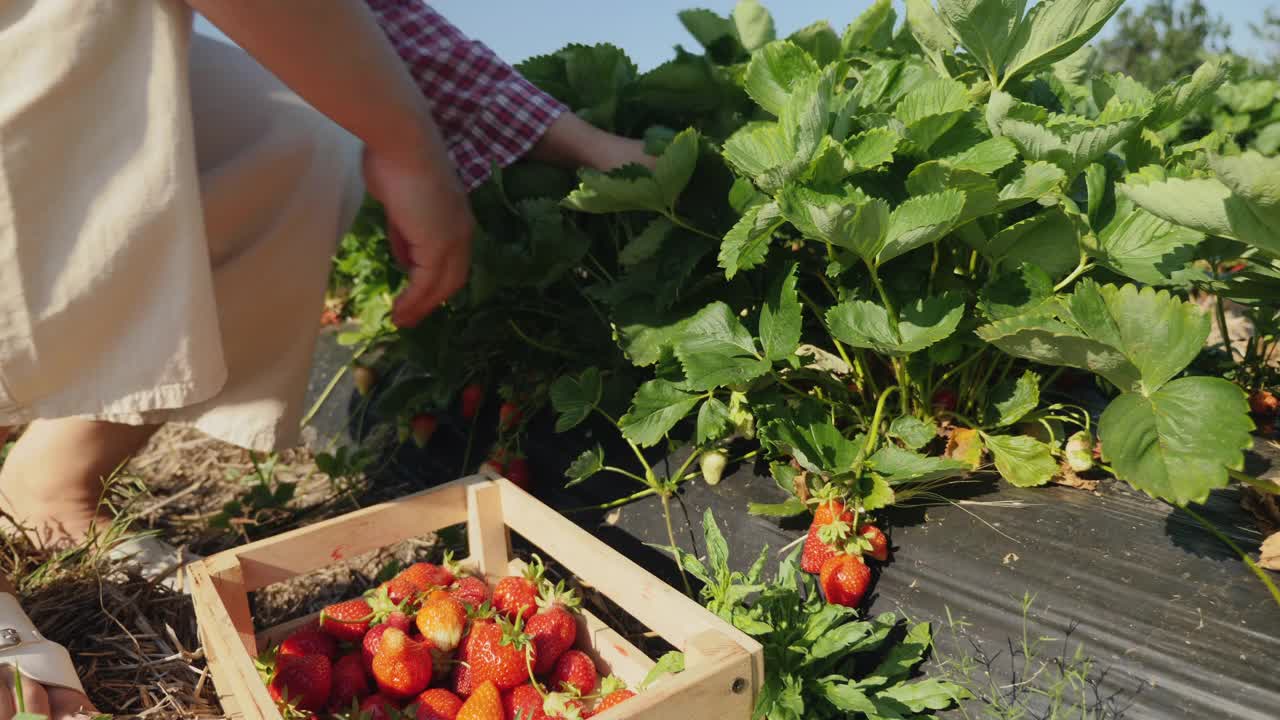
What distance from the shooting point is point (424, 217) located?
125 cm

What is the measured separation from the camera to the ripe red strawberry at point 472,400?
180cm

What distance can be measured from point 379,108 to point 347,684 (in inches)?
27.9

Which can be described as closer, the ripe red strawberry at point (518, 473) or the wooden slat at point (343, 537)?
the wooden slat at point (343, 537)

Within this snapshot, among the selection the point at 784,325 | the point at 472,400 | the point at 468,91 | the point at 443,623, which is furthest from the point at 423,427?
the point at 784,325

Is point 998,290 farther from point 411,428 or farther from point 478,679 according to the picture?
point 411,428

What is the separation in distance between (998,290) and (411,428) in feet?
4.12

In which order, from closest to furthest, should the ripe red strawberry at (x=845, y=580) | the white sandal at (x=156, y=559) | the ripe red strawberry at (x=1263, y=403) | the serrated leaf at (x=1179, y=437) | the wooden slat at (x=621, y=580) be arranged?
the serrated leaf at (x=1179, y=437) < the wooden slat at (x=621, y=580) < the ripe red strawberry at (x=845, y=580) < the ripe red strawberry at (x=1263, y=403) < the white sandal at (x=156, y=559)

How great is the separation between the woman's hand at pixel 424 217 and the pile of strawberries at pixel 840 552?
0.64 m

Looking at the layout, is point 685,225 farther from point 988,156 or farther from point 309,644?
point 309,644

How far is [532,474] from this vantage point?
1624 mm

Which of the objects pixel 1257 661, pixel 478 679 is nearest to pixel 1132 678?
pixel 1257 661

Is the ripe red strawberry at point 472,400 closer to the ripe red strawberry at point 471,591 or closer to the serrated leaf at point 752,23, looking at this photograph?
the ripe red strawberry at point 471,591

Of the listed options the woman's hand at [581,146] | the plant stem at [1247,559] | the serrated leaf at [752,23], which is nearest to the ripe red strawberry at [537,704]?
the plant stem at [1247,559]

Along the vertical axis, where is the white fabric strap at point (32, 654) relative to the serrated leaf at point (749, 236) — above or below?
below
